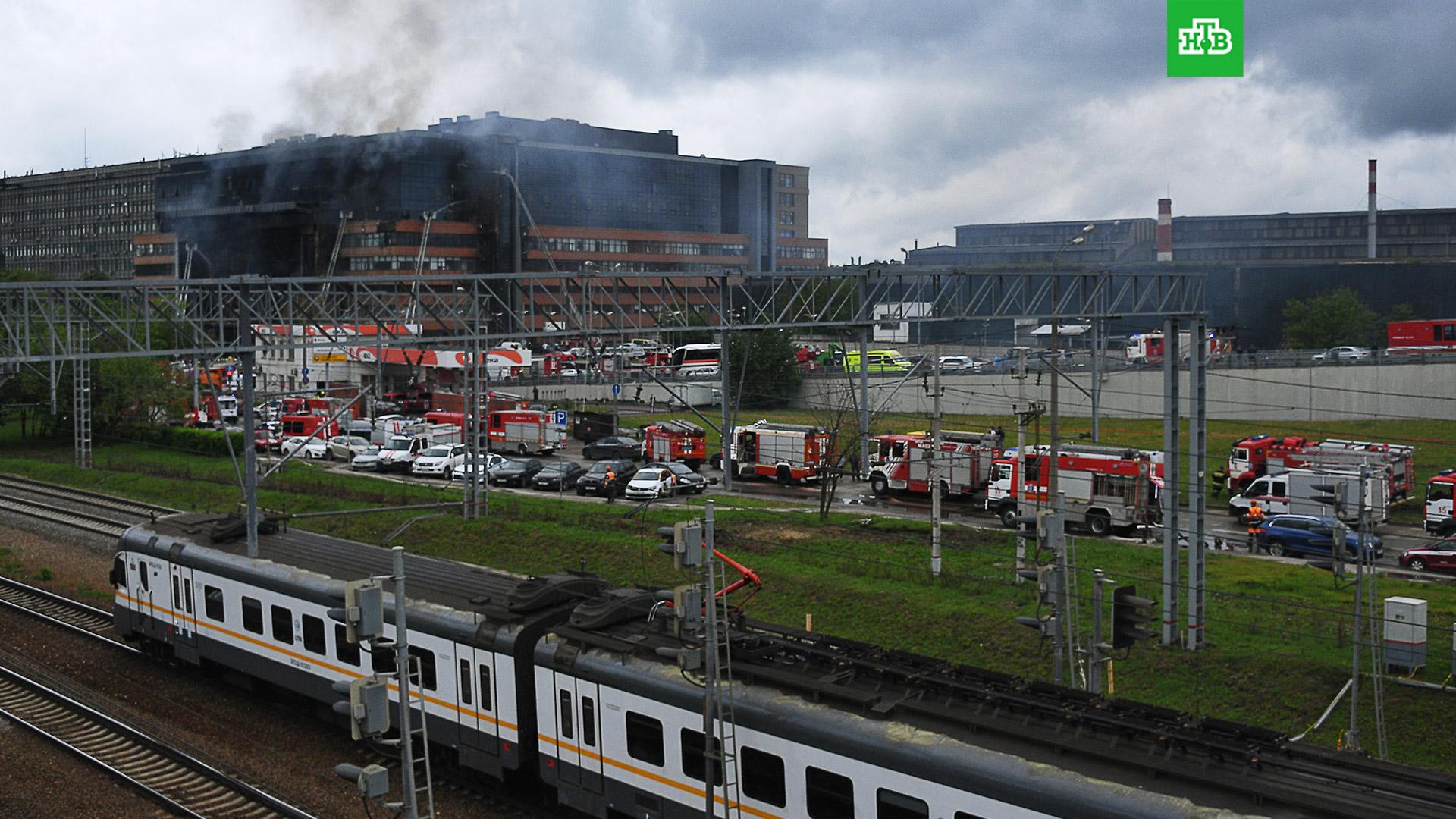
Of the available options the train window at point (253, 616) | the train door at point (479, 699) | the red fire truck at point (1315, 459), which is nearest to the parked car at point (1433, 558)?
the red fire truck at point (1315, 459)

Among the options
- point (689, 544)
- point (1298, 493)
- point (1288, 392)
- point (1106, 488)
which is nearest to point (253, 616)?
point (689, 544)

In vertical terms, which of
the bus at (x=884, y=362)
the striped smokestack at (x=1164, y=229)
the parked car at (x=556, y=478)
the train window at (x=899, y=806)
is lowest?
the train window at (x=899, y=806)

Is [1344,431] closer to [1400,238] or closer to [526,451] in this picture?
[526,451]

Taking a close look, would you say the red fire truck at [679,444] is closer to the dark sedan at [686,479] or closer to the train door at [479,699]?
the dark sedan at [686,479]

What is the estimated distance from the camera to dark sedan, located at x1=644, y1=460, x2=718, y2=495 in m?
35.5

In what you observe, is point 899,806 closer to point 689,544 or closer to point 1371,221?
point 689,544

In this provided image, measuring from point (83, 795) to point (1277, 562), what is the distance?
2086cm

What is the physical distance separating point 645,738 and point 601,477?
24.3 m

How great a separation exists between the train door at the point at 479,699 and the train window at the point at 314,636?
2.82 meters

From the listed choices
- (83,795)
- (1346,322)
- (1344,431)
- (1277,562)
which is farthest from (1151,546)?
(1346,322)

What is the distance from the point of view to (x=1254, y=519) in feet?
92.1

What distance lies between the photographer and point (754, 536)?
87.2 feet

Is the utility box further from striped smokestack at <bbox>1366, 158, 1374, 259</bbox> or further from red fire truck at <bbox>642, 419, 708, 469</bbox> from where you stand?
striped smokestack at <bbox>1366, 158, 1374, 259</bbox>

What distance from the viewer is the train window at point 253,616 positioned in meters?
17.1
